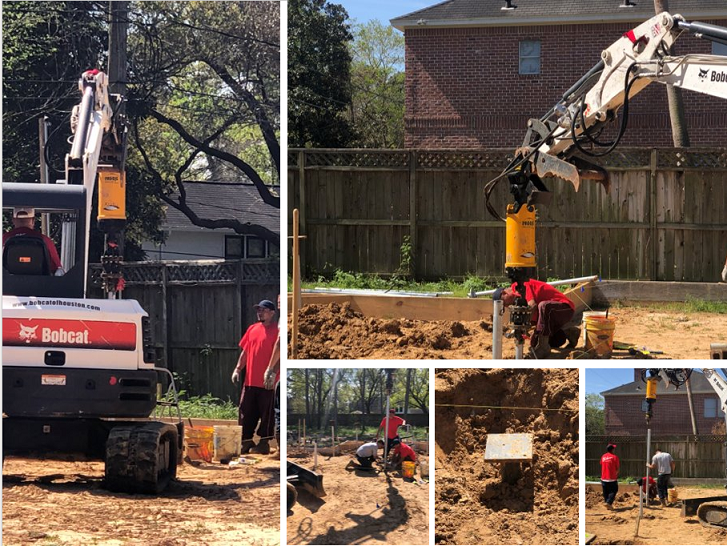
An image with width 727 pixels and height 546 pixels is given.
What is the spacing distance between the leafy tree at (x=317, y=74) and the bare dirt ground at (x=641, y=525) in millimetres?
12992

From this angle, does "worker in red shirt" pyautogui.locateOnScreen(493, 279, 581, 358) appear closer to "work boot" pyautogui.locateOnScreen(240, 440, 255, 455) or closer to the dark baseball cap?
the dark baseball cap

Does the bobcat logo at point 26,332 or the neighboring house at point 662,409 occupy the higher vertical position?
the bobcat logo at point 26,332

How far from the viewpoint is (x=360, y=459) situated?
22.8ft

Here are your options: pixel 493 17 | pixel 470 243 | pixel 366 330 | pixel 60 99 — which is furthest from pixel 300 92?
pixel 60 99

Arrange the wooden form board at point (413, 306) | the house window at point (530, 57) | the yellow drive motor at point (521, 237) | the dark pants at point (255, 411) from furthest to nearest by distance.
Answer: the house window at point (530, 57), the wooden form board at point (413, 306), the yellow drive motor at point (521, 237), the dark pants at point (255, 411)

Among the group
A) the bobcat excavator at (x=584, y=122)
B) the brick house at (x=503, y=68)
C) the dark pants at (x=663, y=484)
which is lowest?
the dark pants at (x=663, y=484)

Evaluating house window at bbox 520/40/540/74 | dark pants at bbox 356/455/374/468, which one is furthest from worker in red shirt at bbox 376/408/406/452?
house window at bbox 520/40/540/74

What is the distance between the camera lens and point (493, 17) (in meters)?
20.6

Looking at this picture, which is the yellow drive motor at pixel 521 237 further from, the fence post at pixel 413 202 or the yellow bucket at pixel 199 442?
the fence post at pixel 413 202

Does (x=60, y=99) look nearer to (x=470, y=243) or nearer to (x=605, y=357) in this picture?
(x=605, y=357)

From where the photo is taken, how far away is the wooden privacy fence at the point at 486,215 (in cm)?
1448

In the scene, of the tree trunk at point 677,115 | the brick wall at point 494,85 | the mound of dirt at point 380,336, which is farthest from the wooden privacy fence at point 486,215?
the brick wall at point 494,85

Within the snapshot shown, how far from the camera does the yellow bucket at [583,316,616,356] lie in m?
10.0

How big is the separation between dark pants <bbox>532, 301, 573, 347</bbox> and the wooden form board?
0.89 m
